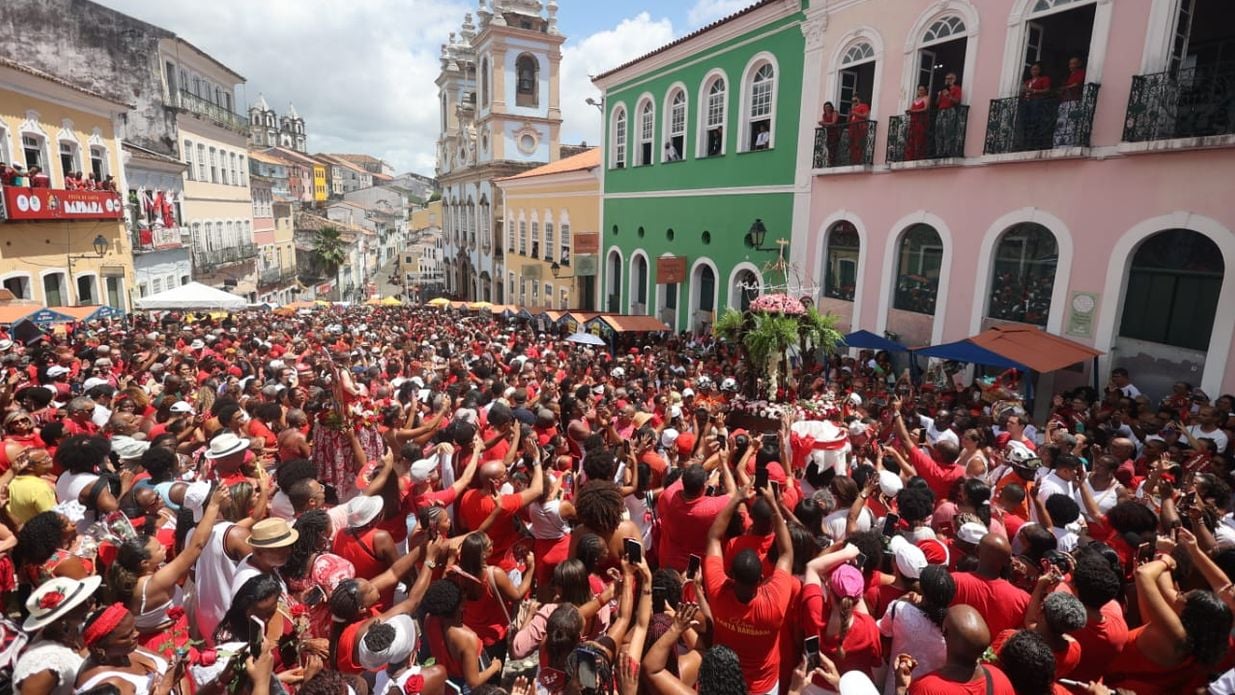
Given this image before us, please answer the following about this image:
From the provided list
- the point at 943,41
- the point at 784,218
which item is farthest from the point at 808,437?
the point at 784,218

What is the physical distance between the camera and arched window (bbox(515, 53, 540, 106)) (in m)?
36.7

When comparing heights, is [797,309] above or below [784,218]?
below

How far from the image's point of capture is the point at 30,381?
9.05 metres

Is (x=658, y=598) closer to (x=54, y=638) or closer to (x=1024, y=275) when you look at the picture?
(x=54, y=638)

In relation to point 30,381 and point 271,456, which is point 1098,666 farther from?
point 30,381

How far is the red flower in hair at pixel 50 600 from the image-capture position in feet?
9.09

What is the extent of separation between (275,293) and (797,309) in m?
39.4

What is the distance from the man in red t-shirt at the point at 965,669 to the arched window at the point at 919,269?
11216 millimetres

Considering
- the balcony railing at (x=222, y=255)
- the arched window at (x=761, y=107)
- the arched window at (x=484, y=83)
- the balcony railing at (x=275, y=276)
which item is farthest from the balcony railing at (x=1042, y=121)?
the balcony railing at (x=275, y=276)

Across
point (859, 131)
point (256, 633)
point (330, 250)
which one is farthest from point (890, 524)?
point (330, 250)

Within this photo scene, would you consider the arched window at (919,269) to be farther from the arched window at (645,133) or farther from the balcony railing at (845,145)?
the arched window at (645,133)

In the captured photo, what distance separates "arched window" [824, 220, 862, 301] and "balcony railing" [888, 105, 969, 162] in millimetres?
1999

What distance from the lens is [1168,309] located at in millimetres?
9453

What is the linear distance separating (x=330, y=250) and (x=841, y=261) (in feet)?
161
